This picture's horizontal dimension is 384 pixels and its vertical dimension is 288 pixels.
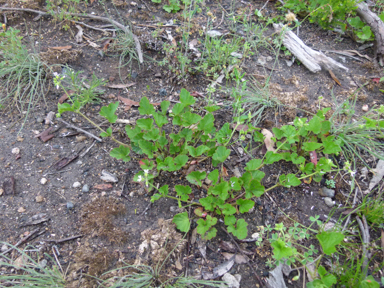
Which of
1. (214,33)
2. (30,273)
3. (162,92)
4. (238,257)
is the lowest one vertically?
(30,273)

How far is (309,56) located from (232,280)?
254cm

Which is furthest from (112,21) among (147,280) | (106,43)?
(147,280)

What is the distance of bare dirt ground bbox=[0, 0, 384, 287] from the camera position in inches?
72.4

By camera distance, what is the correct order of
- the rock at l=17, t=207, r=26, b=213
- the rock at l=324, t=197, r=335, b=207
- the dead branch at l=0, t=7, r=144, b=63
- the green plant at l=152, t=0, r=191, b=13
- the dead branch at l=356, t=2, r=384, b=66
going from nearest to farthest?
the rock at l=17, t=207, r=26, b=213
the rock at l=324, t=197, r=335, b=207
the dead branch at l=0, t=7, r=144, b=63
the dead branch at l=356, t=2, r=384, b=66
the green plant at l=152, t=0, r=191, b=13

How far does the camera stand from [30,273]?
67.2 inches

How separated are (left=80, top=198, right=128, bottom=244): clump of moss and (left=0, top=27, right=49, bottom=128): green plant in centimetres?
118

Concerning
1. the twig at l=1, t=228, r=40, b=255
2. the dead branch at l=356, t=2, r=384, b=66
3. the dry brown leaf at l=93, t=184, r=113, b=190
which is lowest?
the twig at l=1, t=228, r=40, b=255

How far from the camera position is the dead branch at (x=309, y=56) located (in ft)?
9.83

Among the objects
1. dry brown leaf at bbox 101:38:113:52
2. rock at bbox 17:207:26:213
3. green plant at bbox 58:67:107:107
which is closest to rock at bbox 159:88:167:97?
green plant at bbox 58:67:107:107

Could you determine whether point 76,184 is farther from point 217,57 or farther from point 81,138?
point 217,57

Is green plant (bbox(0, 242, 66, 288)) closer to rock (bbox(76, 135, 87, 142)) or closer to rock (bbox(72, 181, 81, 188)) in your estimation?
rock (bbox(72, 181, 81, 188))

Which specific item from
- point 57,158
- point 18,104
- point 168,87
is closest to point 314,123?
point 168,87

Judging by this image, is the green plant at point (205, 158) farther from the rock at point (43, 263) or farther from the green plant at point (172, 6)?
the green plant at point (172, 6)

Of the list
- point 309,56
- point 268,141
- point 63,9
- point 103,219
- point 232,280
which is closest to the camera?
Answer: point 232,280
